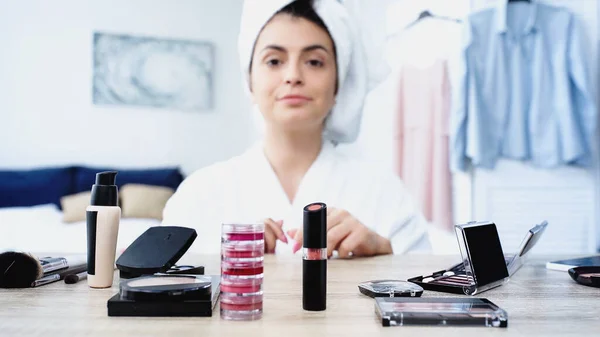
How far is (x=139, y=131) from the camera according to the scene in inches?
138

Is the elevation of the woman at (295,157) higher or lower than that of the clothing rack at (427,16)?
lower

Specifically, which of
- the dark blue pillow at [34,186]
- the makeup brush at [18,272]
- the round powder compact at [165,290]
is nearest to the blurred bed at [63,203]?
the dark blue pillow at [34,186]

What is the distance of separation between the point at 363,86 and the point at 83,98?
95.9 inches

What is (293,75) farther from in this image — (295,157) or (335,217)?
(335,217)

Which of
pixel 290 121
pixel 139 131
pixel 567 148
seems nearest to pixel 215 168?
pixel 290 121

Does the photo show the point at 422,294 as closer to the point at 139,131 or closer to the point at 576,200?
the point at 576,200

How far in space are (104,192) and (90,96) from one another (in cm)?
295

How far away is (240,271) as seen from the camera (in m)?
0.57

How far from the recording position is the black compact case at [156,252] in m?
0.71

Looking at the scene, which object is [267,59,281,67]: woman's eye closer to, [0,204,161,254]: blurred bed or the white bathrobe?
the white bathrobe

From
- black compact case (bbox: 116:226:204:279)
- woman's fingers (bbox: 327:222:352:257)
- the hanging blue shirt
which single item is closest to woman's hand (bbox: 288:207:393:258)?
woman's fingers (bbox: 327:222:352:257)

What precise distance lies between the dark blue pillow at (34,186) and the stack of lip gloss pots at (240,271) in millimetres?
2865

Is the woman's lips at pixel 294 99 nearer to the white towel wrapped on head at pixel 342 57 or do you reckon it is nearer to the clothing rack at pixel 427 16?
the white towel wrapped on head at pixel 342 57

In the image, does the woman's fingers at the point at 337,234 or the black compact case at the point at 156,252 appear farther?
the woman's fingers at the point at 337,234
